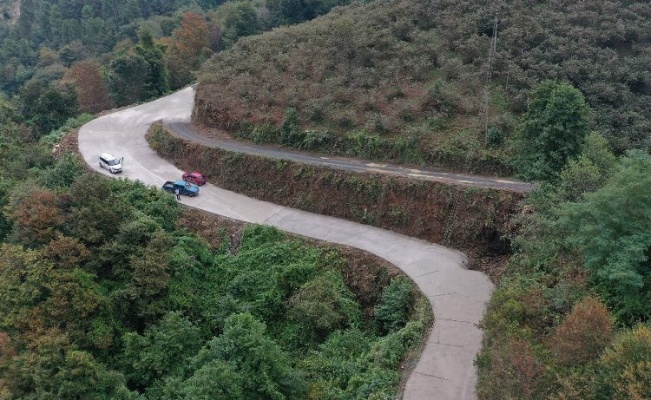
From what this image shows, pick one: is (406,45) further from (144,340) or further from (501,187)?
(144,340)

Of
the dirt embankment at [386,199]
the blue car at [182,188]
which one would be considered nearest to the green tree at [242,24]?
the dirt embankment at [386,199]

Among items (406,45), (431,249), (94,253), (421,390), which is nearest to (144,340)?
(94,253)

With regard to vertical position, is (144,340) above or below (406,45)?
below

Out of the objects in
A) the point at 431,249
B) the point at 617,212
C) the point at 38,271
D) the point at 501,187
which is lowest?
the point at 431,249

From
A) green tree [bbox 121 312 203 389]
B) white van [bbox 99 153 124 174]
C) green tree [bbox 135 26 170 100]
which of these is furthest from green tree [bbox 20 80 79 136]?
green tree [bbox 121 312 203 389]

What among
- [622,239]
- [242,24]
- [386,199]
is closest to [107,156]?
[386,199]

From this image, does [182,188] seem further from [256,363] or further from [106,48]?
[106,48]
